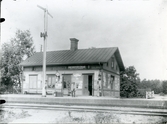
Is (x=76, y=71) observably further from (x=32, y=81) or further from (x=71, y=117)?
(x=71, y=117)

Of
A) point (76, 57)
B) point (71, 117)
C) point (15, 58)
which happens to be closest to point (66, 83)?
point (76, 57)

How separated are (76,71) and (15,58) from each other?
593 centimetres

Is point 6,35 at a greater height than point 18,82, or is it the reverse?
point 6,35

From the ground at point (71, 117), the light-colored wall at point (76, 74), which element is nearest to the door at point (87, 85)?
the light-colored wall at point (76, 74)

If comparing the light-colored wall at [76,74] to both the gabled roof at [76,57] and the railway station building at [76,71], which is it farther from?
the gabled roof at [76,57]

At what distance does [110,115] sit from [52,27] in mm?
6112

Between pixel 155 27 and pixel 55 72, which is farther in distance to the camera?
pixel 55 72

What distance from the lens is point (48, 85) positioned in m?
20.3

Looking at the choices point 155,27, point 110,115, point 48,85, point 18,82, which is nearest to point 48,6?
point 155,27

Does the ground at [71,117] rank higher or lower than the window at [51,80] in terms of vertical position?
lower

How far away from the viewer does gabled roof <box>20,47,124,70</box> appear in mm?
18031

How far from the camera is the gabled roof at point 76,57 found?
18031mm

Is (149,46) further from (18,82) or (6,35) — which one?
(18,82)

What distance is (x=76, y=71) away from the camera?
19047 mm
